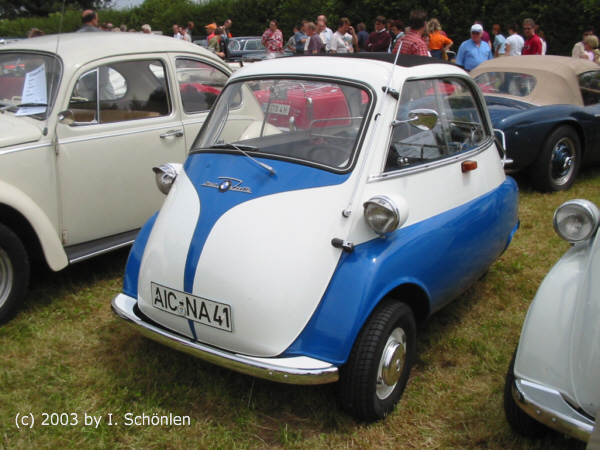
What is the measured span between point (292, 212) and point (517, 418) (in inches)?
55.3

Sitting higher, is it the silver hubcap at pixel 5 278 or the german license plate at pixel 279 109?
the german license plate at pixel 279 109

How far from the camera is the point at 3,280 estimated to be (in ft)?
12.5

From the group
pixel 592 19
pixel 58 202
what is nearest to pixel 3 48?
pixel 58 202

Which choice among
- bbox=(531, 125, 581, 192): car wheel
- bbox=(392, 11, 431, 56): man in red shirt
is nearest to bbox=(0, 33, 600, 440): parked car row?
bbox=(531, 125, 581, 192): car wheel

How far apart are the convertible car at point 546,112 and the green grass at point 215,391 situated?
2.45m

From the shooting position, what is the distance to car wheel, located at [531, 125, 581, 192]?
6.39 meters

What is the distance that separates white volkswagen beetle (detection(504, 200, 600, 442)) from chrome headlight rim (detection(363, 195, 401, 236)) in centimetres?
72

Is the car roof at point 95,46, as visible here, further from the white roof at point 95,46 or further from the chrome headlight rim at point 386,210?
the chrome headlight rim at point 386,210

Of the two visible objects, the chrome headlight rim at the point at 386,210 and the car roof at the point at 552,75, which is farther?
the car roof at the point at 552,75

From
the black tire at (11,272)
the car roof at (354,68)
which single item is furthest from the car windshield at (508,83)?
the black tire at (11,272)

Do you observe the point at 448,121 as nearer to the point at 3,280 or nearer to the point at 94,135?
the point at 94,135

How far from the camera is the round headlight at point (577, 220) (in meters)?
2.77

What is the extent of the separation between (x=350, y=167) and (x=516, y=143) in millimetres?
3722

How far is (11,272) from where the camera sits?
381 cm
